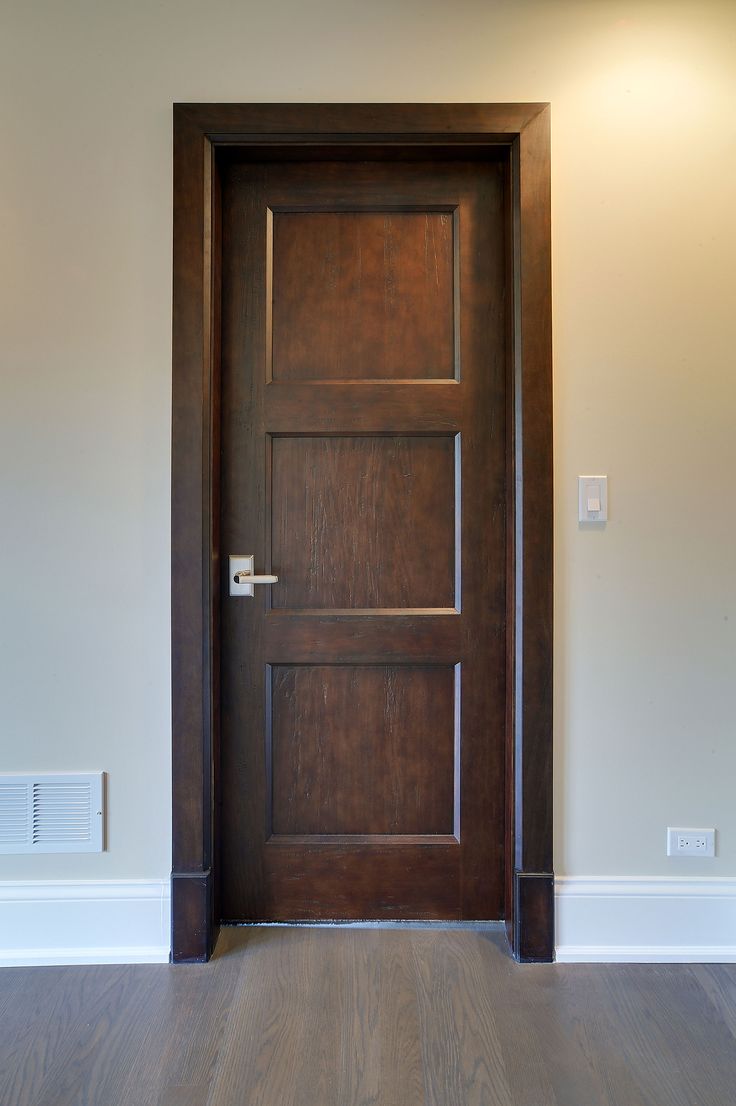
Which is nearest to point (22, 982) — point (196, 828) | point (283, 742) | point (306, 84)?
point (196, 828)

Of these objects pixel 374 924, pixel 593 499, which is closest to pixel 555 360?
pixel 593 499

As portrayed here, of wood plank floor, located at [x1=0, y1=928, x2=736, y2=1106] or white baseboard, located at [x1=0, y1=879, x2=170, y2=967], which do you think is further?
white baseboard, located at [x1=0, y1=879, x2=170, y2=967]

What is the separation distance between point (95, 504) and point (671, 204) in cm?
168

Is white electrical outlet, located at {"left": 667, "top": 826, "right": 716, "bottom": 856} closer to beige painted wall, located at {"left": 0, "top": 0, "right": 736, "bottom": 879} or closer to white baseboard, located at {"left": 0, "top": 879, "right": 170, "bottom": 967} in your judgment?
beige painted wall, located at {"left": 0, "top": 0, "right": 736, "bottom": 879}

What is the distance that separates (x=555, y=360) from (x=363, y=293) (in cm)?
55

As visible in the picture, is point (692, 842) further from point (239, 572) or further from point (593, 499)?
point (239, 572)

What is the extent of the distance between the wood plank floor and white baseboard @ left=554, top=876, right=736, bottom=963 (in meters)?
0.06

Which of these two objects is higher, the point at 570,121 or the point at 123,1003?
the point at 570,121

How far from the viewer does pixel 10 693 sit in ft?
5.58

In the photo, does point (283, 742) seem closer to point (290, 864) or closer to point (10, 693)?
point (290, 864)

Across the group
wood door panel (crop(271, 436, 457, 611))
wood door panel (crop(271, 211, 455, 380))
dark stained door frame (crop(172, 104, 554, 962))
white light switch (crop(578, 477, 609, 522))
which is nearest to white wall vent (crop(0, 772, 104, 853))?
dark stained door frame (crop(172, 104, 554, 962))

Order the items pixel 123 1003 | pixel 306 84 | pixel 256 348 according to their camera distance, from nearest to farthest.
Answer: pixel 123 1003, pixel 306 84, pixel 256 348

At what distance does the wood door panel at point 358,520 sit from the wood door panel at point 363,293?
21 cm

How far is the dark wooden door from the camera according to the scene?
1.76m
